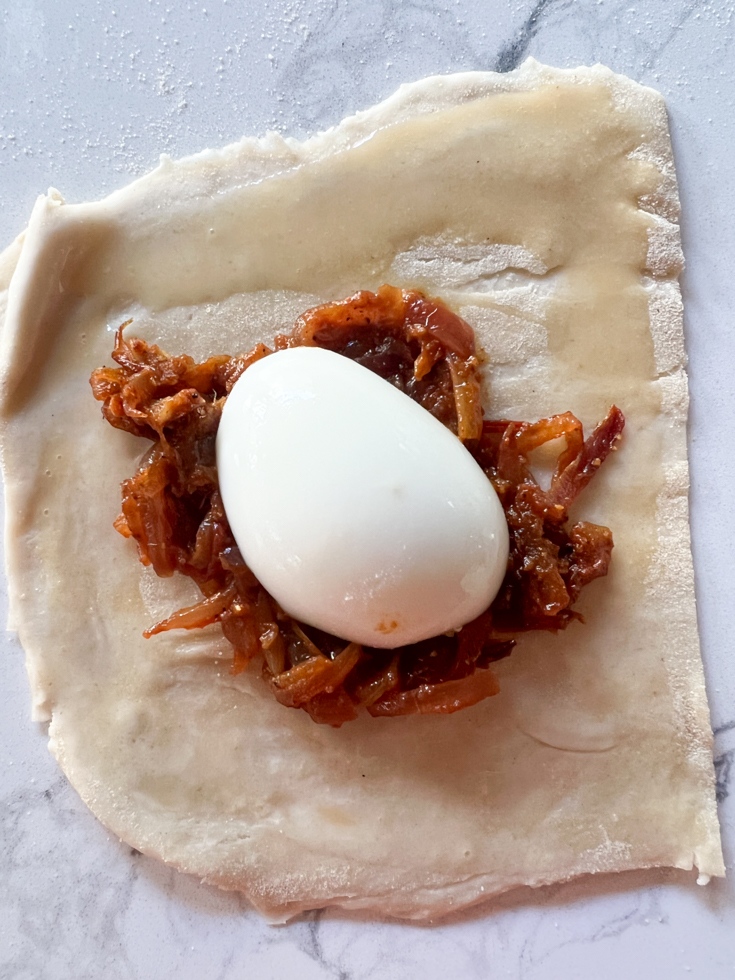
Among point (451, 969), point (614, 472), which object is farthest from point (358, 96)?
point (451, 969)

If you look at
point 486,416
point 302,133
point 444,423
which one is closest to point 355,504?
point 444,423

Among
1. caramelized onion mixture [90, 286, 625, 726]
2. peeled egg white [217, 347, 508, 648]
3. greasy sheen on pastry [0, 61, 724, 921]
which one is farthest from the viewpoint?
greasy sheen on pastry [0, 61, 724, 921]

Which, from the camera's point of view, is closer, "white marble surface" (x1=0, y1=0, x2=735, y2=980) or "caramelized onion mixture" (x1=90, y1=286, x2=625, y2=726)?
"caramelized onion mixture" (x1=90, y1=286, x2=625, y2=726)

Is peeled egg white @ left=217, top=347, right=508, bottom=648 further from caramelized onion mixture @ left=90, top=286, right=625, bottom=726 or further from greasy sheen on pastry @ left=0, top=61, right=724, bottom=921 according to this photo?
greasy sheen on pastry @ left=0, top=61, right=724, bottom=921

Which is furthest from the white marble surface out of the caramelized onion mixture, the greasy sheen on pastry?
the caramelized onion mixture

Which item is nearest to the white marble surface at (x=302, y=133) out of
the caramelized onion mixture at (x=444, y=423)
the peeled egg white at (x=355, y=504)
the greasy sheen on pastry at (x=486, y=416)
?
the greasy sheen on pastry at (x=486, y=416)

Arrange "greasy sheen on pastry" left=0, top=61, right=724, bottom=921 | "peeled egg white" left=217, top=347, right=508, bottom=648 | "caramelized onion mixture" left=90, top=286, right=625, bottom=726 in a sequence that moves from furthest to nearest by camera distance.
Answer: "greasy sheen on pastry" left=0, top=61, right=724, bottom=921
"caramelized onion mixture" left=90, top=286, right=625, bottom=726
"peeled egg white" left=217, top=347, right=508, bottom=648
